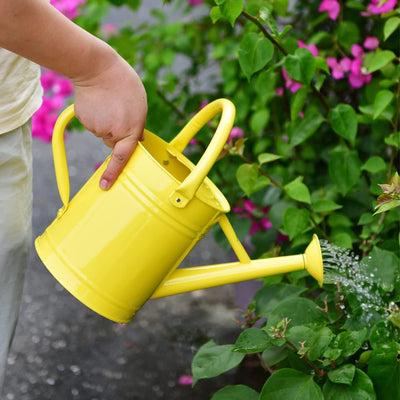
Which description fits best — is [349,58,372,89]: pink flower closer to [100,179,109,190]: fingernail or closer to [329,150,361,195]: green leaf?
[329,150,361,195]: green leaf

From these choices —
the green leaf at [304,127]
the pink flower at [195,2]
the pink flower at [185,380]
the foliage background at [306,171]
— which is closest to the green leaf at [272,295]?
the foliage background at [306,171]

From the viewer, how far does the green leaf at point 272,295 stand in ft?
4.70

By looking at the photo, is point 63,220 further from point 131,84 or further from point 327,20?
point 327,20

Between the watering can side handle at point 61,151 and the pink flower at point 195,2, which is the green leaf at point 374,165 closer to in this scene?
the watering can side handle at point 61,151

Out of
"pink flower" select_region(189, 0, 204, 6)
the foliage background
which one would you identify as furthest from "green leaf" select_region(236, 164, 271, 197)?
"pink flower" select_region(189, 0, 204, 6)

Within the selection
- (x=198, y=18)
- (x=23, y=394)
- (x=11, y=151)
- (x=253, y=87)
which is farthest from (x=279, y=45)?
(x=23, y=394)

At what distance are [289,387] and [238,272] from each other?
0.76 ft

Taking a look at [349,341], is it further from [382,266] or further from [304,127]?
[304,127]

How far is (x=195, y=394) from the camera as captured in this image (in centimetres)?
173

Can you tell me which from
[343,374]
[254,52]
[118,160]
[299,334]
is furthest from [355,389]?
[254,52]

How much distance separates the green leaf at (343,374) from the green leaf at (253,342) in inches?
5.0

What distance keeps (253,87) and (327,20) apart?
35 cm

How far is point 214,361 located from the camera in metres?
1.30

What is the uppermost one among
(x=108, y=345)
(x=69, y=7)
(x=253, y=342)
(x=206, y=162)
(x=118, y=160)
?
(x=206, y=162)
